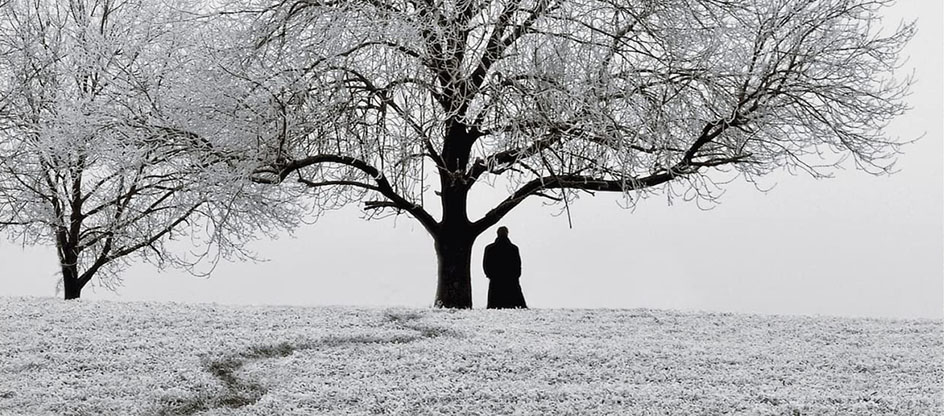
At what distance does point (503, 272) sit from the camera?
16.7 meters

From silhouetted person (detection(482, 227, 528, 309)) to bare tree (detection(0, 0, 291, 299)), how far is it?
13.9 ft

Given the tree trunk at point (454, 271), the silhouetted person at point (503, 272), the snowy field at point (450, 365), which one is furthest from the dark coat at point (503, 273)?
the snowy field at point (450, 365)

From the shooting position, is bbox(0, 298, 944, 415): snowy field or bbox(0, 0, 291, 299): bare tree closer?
bbox(0, 298, 944, 415): snowy field

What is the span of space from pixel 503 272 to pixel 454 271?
33.8 inches

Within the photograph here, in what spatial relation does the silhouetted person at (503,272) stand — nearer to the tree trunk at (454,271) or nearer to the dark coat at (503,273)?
the dark coat at (503,273)

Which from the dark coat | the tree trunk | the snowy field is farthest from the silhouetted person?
the snowy field

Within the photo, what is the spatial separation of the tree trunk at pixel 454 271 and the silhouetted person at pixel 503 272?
429 mm

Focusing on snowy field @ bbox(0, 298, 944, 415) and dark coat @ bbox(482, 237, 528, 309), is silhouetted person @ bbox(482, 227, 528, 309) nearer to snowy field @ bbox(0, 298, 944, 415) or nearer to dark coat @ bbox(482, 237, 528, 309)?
Result: dark coat @ bbox(482, 237, 528, 309)

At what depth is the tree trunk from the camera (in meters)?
16.9

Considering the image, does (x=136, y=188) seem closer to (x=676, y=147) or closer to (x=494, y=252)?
(x=494, y=252)

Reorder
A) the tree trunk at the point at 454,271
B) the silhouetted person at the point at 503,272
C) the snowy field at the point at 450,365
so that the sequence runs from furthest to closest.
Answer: the tree trunk at the point at 454,271 → the silhouetted person at the point at 503,272 → the snowy field at the point at 450,365

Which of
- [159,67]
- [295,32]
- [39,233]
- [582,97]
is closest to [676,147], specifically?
[582,97]

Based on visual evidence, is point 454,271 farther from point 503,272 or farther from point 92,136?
point 92,136

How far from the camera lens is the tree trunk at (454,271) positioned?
55.4 ft
